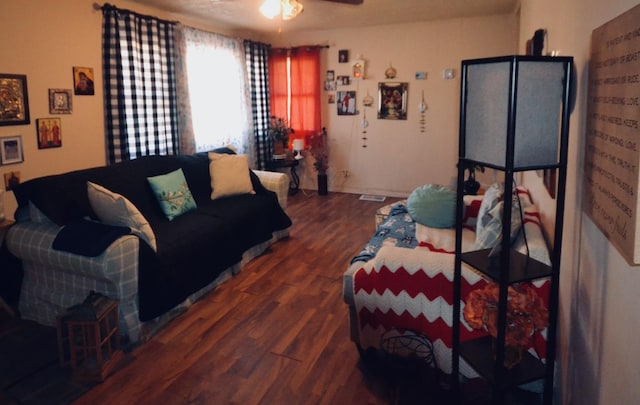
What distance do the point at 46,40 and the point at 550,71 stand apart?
3641mm

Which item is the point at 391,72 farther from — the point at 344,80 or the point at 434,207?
the point at 434,207

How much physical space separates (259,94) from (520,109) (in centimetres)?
522

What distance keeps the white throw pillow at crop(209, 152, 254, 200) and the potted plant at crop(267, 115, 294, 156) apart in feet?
6.89

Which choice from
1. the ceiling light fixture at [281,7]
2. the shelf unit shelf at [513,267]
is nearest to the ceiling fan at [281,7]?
the ceiling light fixture at [281,7]

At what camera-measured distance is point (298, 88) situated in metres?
6.39

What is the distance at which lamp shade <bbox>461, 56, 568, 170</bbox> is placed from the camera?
4.36 ft

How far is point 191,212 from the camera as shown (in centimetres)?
357

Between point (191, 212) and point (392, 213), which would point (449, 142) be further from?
point (191, 212)

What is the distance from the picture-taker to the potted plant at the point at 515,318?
151 centimetres

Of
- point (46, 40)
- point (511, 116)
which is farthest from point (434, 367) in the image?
point (46, 40)

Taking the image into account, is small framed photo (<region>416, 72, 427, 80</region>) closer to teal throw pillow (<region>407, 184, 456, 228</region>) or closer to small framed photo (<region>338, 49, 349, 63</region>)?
small framed photo (<region>338, 49, 349, 63</region>)

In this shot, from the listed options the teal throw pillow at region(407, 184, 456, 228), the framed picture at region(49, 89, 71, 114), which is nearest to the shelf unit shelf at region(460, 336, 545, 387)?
the teal throw pillow at region(407, 184, 456, 228)

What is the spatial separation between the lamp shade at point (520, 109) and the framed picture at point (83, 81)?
3.49 meters

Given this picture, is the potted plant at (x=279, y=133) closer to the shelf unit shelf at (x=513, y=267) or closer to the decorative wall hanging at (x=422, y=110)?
the decorative wall hanging at (x=422, y=110)
